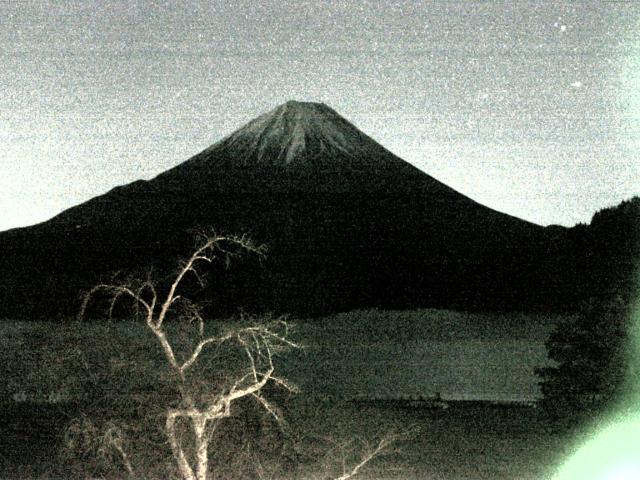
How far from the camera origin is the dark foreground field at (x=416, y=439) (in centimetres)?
1344

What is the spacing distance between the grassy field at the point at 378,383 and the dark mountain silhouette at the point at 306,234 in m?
4.46

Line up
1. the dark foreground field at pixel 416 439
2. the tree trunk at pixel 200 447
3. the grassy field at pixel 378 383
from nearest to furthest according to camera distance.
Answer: the tree trunk at pixel 200 447, the grassy field at pixel 378 383, the dark foreground field at pixel 416 439

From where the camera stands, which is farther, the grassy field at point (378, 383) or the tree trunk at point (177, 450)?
the grassy field at point (378, 383)

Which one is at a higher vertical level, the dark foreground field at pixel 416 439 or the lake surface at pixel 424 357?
the dark foreground field at pixel 416 439

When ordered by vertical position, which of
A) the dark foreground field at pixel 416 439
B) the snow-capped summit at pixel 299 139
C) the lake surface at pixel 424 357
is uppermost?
the snow-capped summit at pixel 299 139

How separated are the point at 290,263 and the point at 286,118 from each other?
28457 mm

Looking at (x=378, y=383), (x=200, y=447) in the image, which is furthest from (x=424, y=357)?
(x=200, y=447)

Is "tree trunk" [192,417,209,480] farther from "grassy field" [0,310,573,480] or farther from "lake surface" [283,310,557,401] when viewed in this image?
"lake surface" [283,310,557,401]

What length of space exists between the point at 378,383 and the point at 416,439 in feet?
31.6

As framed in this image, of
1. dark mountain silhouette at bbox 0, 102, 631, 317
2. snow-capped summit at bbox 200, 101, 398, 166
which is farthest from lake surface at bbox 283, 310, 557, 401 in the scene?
snow-capped summit at bbox 200, 101, 398, 166

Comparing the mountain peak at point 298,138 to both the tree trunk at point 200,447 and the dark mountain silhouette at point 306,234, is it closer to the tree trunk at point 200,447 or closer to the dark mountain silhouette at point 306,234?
the dark mountain silhouette at point 306,234

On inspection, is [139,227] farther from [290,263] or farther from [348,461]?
[348,461]

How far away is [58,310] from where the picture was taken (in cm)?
4138

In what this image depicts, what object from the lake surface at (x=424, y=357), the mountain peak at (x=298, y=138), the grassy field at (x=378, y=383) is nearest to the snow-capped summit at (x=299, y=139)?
the mountain peak at (x=298, y=138)
